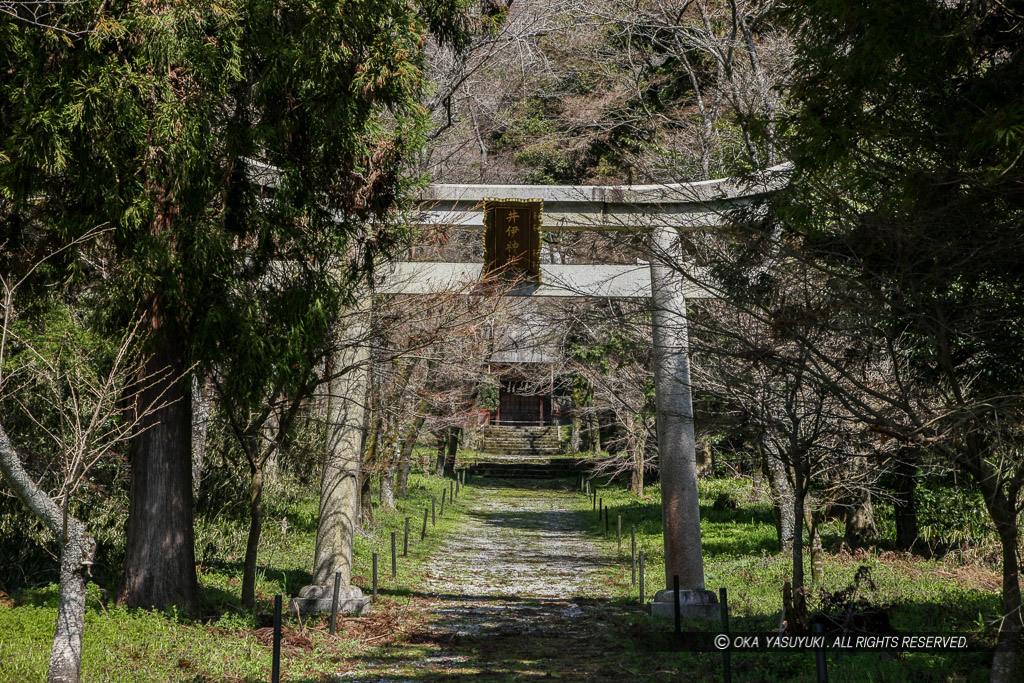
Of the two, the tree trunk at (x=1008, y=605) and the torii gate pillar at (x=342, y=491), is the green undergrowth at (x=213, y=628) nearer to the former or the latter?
the torii gate pillar at (x=342, y=491)

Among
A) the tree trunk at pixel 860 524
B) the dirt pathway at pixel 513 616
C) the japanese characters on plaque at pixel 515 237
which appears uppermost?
the japanese characters on plaque at pixel 515 237

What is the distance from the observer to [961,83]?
5.92 meters

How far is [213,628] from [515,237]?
598 cm

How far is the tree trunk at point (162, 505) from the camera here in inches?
361

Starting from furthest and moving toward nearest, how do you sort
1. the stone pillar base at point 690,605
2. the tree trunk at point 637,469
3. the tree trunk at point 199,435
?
1. the tree trunk at point 637,469
2. the tree trunk at point 199,435
3. the stone pillar base at point 690,605

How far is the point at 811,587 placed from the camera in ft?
38.4

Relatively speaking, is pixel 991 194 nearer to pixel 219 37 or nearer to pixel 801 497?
pixel 801 497

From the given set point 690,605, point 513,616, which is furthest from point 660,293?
point 513,616

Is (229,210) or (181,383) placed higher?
(229,210)

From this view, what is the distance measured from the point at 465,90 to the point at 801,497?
40.7 ft

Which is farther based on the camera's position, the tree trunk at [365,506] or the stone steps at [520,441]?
the stone steps at [520,441]

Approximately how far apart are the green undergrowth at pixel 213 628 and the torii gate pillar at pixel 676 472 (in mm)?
3886

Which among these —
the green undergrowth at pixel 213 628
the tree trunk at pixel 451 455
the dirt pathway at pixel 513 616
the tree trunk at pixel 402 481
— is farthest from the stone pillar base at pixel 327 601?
the tree trunk at pixel 451 455

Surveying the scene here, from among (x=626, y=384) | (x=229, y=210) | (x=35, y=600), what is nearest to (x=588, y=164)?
(x=626, y=384)
